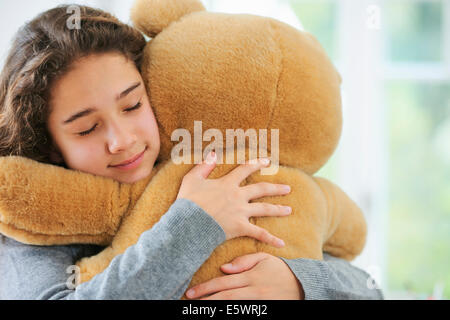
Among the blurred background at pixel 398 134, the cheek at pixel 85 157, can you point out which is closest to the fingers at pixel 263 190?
the cheek at pixel 85 157

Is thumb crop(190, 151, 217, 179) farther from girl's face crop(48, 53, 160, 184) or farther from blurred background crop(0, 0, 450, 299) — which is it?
blurred background crop(0, 0, 450, 299)

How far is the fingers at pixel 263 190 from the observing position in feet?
2.26

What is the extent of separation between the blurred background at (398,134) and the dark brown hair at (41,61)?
1181 millimetres

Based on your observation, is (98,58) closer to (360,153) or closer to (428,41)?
(360,153)

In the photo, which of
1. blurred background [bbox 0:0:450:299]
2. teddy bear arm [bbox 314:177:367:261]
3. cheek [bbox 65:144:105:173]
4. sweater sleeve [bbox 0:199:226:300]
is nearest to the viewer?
sweater sleeve [bbox 0:199:226:300]

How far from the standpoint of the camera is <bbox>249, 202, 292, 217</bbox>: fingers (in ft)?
2.20

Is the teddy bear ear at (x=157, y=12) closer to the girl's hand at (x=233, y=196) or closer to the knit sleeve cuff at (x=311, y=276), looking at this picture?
the girl's hand at (x=233, y=196)

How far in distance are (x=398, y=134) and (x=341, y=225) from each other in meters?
1.14

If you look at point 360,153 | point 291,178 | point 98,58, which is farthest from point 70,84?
point 360,153

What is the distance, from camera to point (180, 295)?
604 millimetres

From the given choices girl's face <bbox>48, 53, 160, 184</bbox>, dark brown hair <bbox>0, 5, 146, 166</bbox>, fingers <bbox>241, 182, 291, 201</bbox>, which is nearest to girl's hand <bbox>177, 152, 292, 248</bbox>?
fingers <bbox>241, 182, 291, 201</bbox>

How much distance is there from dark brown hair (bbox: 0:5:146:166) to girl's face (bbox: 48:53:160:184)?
2 centimetres

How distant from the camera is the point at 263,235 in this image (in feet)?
2.17
